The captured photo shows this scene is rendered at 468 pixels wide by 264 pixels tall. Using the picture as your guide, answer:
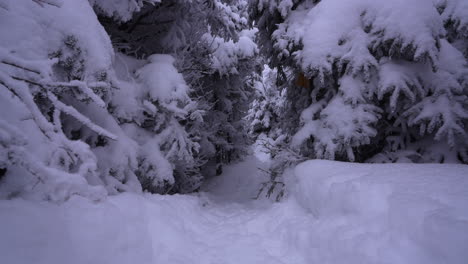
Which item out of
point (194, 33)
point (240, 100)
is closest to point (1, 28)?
point (194, 33)

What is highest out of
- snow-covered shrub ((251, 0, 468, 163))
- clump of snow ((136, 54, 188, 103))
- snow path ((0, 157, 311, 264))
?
snow-covered shrub ((251, 0, 468, 163))

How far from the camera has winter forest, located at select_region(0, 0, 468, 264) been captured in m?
1.82

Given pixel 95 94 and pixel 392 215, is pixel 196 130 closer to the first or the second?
pixel 95 94

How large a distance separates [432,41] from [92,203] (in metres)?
4.68

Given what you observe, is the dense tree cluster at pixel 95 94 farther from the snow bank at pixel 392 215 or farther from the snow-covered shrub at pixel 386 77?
the snow-covered shrub at pixel 386 77

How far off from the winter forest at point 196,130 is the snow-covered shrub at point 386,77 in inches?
0.9

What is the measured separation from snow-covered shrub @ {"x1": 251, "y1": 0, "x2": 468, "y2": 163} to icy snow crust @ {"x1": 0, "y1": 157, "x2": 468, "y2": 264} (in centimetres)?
87

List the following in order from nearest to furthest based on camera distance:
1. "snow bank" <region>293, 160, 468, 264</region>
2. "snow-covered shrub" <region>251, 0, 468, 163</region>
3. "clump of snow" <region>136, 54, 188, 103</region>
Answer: "snow bank" <region>293, 160, 468, 264</region> < "snow-covered shrub" <region>251, 0, 468, 163</region> < "clump of snow" <region>136, 54, 188, 103</region>

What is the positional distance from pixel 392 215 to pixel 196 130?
15.6 feet

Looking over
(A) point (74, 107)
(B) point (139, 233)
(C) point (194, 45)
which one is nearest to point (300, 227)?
(B) point (139, 233)

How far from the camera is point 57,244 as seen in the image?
177 cm

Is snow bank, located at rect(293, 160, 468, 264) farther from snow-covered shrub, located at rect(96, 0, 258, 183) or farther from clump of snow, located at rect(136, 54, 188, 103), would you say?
snow-covered shrub, located at rect(96, 0, 258, 183)

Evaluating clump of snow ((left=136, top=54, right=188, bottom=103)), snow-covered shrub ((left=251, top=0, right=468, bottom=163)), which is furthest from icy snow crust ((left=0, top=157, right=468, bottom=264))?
clump of snow ((left=136, top=54, right=188, bottom=103))

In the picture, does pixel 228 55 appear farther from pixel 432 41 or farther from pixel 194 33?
pixel 432 41
